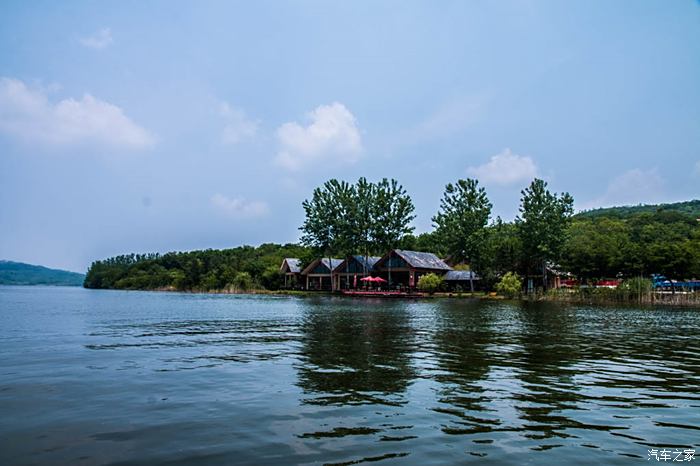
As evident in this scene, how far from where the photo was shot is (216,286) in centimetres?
9919

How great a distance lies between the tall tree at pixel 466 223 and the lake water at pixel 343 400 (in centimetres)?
5053

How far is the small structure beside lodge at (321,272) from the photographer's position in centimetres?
8932

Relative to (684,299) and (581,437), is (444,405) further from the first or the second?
(684,299)

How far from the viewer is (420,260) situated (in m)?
77.6

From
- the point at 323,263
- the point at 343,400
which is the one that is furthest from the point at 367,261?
the point at 343,400

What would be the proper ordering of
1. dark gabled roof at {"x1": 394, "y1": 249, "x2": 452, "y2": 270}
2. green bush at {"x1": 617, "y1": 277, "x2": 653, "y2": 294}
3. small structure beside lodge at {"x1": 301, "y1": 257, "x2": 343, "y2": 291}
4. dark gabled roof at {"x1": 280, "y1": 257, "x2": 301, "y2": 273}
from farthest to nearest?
1. dark gabled roof at {"x1": 280, "y1": 257, "x2": 301, "y2": 273}
2. small structure beside lodge at {"x1": 301, "y1": 257, "x2": 343, "y2": 291}
3. dark gabled roof at {"x1": 394, "y1": 249, "x2": 452, "y2": 270}
4. green bush at {"x1": 617, "y1": 277, "x2": 653, "y2": 294}

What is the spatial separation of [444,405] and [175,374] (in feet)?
20.7

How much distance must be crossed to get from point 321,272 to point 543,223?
135ft

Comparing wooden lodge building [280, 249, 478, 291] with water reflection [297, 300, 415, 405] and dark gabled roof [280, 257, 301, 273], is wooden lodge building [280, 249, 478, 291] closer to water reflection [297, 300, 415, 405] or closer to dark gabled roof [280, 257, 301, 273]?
dark gabled roof [280, 257, 301, 273]

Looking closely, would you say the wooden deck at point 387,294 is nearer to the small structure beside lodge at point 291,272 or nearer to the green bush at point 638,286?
the green bush at point 638,286

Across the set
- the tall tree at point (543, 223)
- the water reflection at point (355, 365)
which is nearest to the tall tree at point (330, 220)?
the tall tree at point (543, 223)

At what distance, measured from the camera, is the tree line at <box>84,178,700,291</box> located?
184ft

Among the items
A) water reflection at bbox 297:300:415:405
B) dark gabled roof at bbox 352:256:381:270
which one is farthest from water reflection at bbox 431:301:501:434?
dark gabled roof at bbox 352:256:381:270

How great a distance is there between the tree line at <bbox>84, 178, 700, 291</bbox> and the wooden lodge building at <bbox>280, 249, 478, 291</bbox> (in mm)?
2366
